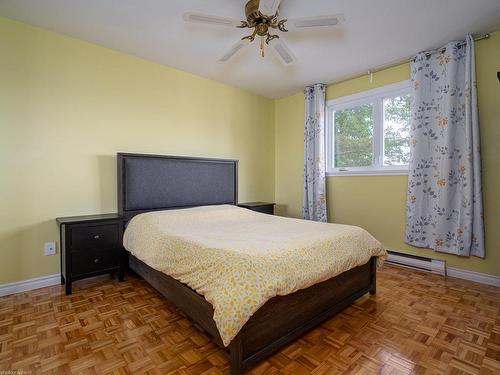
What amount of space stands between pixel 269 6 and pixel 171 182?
2.09 m

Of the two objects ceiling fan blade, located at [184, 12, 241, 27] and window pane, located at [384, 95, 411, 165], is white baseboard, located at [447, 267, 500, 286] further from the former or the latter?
ceiling fan blade, located at [184, 12, 241, 27]

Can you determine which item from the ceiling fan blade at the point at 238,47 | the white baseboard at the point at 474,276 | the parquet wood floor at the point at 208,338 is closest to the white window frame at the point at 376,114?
the white baseboard at the point at 474,276

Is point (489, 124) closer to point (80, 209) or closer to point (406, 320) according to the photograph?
point (406, 320)

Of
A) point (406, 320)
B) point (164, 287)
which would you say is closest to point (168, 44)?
point (164, 287)

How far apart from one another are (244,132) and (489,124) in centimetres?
295

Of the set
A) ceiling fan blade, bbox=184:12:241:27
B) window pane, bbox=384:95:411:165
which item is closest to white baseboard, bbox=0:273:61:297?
ceiling fan blade, bbox=184:12:241:27

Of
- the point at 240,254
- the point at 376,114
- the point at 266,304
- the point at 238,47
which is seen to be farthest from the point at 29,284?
the point at 376,114

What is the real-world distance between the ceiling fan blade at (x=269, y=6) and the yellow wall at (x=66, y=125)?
184 cm

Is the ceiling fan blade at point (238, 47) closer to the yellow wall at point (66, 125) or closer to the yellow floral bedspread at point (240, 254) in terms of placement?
the yellow wall at point (66, 125)

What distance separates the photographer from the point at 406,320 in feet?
6.20

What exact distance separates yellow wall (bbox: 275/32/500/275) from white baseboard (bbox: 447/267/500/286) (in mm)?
41

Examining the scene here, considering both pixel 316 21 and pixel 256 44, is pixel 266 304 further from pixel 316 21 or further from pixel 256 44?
pixel 256 44

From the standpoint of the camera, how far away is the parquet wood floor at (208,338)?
1.42 metres

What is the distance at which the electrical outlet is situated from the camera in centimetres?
249
